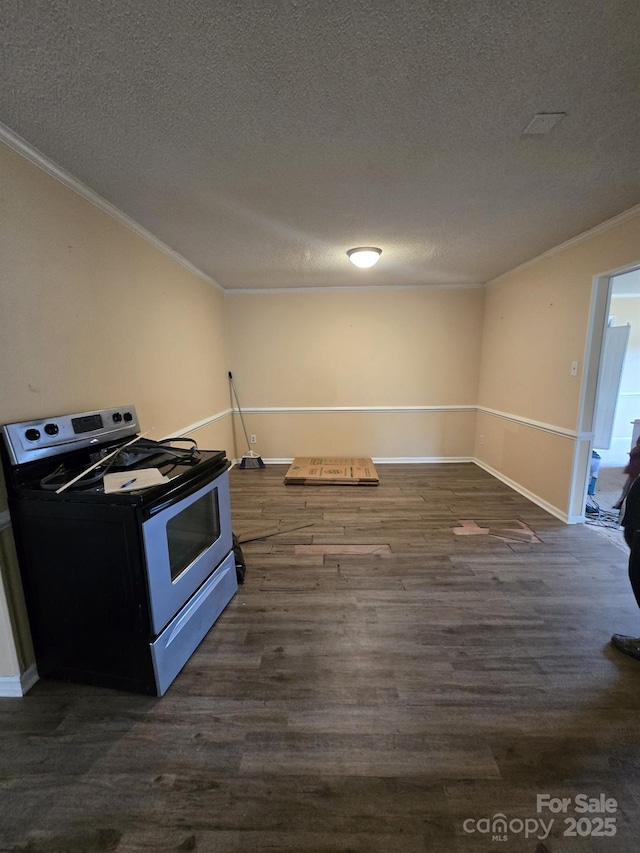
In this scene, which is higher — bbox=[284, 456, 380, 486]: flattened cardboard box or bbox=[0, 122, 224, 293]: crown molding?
bbox=[0, 122, 224, 293]: crown molding

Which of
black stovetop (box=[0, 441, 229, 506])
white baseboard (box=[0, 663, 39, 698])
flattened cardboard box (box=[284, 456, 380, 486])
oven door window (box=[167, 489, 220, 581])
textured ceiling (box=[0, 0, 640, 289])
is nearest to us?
textured ceiling (box=[0, 0, 640, 289])

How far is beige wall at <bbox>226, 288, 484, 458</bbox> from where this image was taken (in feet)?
14.0

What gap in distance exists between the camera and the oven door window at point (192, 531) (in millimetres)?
1504

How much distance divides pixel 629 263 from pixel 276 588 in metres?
3.21

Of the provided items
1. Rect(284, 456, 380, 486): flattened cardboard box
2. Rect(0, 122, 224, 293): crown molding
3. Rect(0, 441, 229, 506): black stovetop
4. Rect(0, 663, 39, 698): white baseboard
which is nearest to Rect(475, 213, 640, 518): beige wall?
Rect(284, 456, 380, 486): flattened cardboard box

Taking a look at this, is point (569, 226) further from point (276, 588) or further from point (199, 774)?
point (199, 774)

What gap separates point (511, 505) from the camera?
3.24m

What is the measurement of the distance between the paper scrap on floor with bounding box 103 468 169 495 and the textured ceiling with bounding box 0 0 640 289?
145 cm

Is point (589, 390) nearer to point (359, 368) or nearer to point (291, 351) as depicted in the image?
point (359, 368)

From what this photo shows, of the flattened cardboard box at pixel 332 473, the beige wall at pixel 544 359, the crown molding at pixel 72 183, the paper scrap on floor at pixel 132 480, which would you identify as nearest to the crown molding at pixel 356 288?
the beige wall at pixel 544 359

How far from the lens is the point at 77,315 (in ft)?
5.81

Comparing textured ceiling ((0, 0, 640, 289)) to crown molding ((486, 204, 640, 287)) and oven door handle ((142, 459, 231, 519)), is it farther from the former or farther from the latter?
oven door handle ((142, 459, 231, 519))

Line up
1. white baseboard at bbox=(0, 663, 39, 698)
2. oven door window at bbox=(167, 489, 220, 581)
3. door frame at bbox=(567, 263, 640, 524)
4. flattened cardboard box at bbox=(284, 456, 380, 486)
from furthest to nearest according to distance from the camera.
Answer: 1. flattened cardboard box at bbox=(284, 456, 380, 486)
2. door frame at bbox=(567, 263, 640, 524)
3. oven door window at bbox=(167, 489, 220, 581)
4. white baseboard at bbox=(0, 663, 39, 698)

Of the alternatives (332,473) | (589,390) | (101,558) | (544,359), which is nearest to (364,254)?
(544,359)
